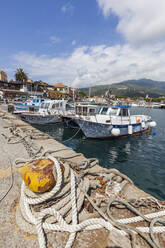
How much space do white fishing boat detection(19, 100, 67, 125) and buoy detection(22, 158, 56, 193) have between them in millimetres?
13141

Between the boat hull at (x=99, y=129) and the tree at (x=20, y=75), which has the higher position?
the tree at (x=20, y=75)

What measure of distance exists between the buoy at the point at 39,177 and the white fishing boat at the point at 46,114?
13141 millimetres

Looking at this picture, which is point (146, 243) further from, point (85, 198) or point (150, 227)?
point (85, 198)

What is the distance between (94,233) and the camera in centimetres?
165

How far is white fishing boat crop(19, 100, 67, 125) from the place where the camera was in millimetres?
15702

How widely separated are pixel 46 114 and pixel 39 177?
49.3 ft

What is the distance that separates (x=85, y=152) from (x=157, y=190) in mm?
4812

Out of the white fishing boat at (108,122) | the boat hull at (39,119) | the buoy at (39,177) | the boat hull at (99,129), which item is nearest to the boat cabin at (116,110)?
the white fishing boat at (108,122)

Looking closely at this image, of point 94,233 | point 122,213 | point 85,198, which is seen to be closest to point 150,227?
point 122,213

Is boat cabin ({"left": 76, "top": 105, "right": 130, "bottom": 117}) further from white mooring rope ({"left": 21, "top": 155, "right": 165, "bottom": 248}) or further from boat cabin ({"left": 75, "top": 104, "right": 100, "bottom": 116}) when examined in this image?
white mooring rope ({"left": 21, "top": 155, "right": 165, "bottom": 248})

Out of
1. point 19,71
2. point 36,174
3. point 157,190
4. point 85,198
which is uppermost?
point 19,71

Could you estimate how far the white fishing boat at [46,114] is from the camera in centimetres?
1570

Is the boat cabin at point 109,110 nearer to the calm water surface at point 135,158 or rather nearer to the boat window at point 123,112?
the boat window at point 123,112

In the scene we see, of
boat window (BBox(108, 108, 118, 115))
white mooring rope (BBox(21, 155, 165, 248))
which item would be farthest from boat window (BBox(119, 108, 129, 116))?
white mooring rope (BBox(21, 155, 165, 248))
